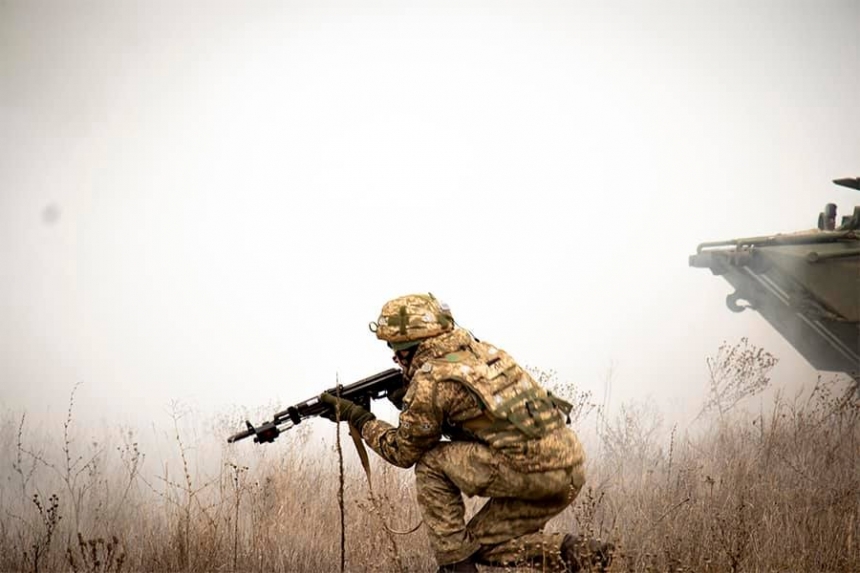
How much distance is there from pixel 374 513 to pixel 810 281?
3768 millimetres

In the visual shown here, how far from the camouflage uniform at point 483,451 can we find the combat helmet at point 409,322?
49mm

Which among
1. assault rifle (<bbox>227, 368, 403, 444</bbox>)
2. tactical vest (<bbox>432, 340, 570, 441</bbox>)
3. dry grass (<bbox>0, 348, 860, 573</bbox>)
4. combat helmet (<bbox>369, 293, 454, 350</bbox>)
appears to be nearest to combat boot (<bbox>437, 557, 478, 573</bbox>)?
dry grass (<bbox>0, 348, 860, 573</bbox>)

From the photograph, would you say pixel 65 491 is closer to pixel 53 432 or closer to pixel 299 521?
pixel 53 432

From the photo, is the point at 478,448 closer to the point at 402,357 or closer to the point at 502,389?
the point at 502,389

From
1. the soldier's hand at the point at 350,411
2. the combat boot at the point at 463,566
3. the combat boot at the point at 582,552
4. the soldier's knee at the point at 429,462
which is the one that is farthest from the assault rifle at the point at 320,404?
the combat boot at the point at 582,552

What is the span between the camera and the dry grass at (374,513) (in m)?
4.19

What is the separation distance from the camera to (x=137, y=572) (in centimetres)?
438

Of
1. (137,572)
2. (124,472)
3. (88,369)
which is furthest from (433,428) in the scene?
(88,369)

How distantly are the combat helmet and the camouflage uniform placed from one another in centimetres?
5

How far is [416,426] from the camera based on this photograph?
344 cm

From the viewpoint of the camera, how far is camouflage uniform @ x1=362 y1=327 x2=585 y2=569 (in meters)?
3.39

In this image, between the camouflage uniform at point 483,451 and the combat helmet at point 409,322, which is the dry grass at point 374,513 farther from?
the combat helmet at point 409,322

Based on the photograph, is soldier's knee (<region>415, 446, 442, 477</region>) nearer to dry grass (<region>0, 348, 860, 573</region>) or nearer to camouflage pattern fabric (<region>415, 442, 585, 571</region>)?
camouflage pattern fabric (<region>415, 442, 585, 571</region>)

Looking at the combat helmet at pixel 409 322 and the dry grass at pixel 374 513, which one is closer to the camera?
the combat helmet at pixel 409 322
